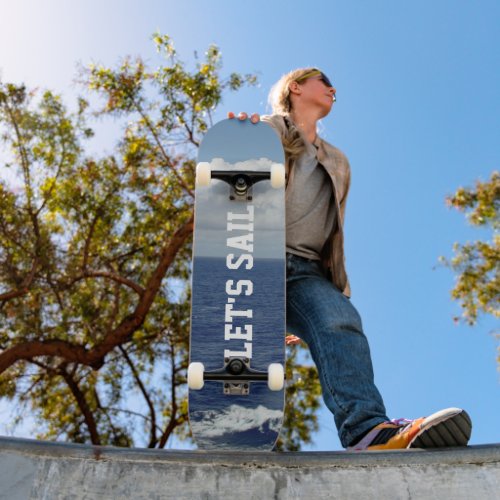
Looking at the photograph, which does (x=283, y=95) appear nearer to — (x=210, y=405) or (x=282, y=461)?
→ (x=210, y=405)

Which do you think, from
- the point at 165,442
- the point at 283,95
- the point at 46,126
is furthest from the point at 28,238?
the point at 283,95

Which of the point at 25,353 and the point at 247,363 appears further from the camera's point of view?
the point at 25,353

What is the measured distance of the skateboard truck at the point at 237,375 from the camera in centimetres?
226

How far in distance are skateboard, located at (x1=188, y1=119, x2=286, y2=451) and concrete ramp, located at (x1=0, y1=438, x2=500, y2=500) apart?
51 cm

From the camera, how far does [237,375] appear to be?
2289 millimetres

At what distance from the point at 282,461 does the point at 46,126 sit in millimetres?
7424

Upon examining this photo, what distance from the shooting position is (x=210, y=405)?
7.50 ft

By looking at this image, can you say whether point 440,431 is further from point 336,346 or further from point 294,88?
point 294,88

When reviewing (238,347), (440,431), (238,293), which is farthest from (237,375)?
(440,431)

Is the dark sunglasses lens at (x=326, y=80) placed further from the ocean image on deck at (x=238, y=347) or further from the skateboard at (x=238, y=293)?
the ocean image on deck at (x=238, y=347)

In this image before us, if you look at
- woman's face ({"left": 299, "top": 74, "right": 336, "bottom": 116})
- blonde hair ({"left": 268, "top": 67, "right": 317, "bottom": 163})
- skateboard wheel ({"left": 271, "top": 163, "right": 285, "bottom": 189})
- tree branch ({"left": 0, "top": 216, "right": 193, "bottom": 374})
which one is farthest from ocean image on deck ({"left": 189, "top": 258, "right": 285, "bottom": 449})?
tree branch ({"left": 0, "top": 216, "right": 193, "bottom": 374})

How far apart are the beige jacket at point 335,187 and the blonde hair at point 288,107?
23mm

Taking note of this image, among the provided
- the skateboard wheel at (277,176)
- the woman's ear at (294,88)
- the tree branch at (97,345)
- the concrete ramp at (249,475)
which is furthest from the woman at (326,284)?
the tree branch at (97,345)

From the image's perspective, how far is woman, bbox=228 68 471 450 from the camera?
7.02ft
